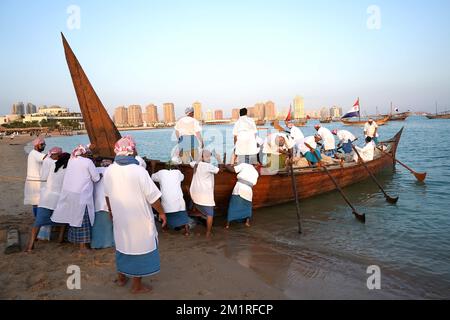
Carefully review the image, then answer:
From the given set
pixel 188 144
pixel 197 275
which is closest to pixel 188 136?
pixel 188 144

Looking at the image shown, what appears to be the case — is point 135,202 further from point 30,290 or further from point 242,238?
point 242,238

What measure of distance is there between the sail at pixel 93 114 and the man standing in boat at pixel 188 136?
1541 mm

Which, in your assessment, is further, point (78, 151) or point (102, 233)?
point (102, 233)

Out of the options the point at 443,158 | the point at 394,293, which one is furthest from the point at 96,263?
the point at 443,158

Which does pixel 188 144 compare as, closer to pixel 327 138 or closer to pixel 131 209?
pixel 131 209

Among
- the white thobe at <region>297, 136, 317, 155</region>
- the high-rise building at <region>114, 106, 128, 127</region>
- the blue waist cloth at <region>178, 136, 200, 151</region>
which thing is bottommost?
the white thobe at <region>297, 136, 317, 155</region>

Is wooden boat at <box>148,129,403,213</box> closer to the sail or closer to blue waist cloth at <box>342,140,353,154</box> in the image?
blue waist cloth at <box>342,140,353,154</box>

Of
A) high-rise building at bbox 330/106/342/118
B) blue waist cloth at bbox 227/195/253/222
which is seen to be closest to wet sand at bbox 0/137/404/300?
blue waist cloth at bbox 227/195/253/222

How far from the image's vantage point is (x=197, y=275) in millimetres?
4145

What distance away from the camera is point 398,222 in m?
7.36

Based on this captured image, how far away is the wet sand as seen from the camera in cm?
364

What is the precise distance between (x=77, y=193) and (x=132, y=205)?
1.73m

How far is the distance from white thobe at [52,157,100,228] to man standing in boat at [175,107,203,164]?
239 centimetres

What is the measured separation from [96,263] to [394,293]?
3865 millimetres
